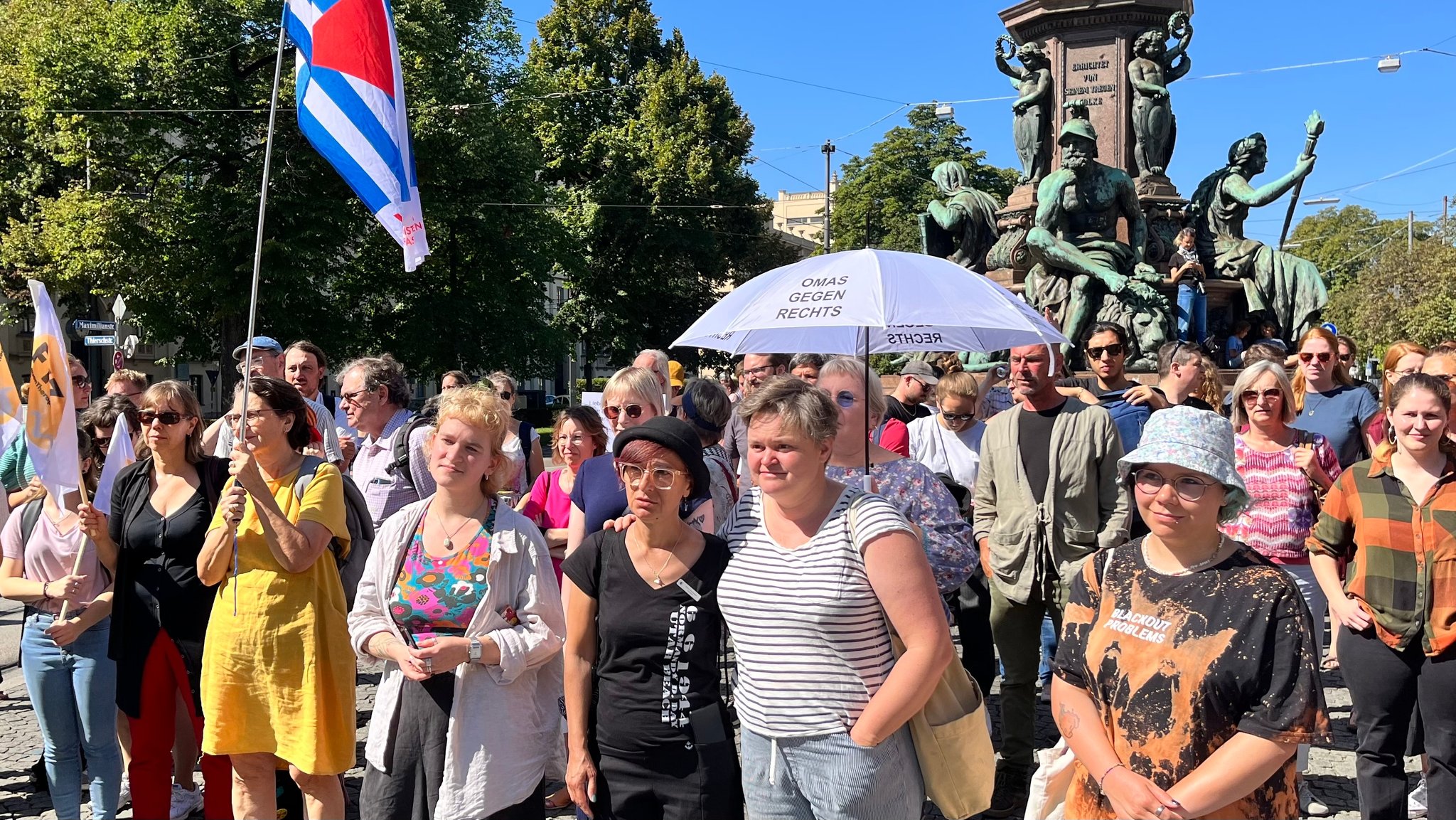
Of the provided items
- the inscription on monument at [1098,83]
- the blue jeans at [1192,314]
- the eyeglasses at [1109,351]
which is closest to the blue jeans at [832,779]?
the eyeglasses at [1109,351]

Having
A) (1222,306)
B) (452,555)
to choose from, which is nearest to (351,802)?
(452,555)

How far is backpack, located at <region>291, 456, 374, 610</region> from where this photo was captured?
419 centimetres

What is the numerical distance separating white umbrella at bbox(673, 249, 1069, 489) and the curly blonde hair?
108 centimetres

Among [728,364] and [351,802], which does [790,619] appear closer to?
[351,802]

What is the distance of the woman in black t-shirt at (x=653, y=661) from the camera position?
127 inches

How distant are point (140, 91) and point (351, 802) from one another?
21219 millimetres

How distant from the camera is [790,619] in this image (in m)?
3.03

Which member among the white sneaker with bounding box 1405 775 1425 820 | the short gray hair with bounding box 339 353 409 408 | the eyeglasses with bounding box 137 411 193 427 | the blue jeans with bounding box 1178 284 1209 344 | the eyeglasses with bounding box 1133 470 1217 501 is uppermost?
the blue jeans with bounding box 1178 284 1209 344

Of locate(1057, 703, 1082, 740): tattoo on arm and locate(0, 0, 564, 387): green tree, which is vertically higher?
locate(0, 0, 564, 387): green tree

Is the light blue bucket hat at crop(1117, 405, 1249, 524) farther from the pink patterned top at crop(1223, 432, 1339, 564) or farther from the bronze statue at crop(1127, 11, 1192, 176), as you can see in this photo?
the bronze statue at crop(1127, 11, 1192, 176)

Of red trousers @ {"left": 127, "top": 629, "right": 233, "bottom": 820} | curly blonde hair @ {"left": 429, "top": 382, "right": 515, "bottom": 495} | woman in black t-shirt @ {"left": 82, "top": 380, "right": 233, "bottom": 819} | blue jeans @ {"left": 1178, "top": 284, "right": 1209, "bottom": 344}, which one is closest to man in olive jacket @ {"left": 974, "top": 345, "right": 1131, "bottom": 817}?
curly blonde hair @ {"left": 429, "top": 382, "right": 515, "bottom": 495}

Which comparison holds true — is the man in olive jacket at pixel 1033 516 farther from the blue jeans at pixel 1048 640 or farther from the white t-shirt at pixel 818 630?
the white t-shirt at pixel 818 630

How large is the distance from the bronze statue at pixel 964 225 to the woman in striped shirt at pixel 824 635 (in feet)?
49.1

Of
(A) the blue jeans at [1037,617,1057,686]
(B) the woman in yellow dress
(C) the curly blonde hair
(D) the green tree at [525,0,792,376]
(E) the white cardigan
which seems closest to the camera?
(E) the white cardigan
